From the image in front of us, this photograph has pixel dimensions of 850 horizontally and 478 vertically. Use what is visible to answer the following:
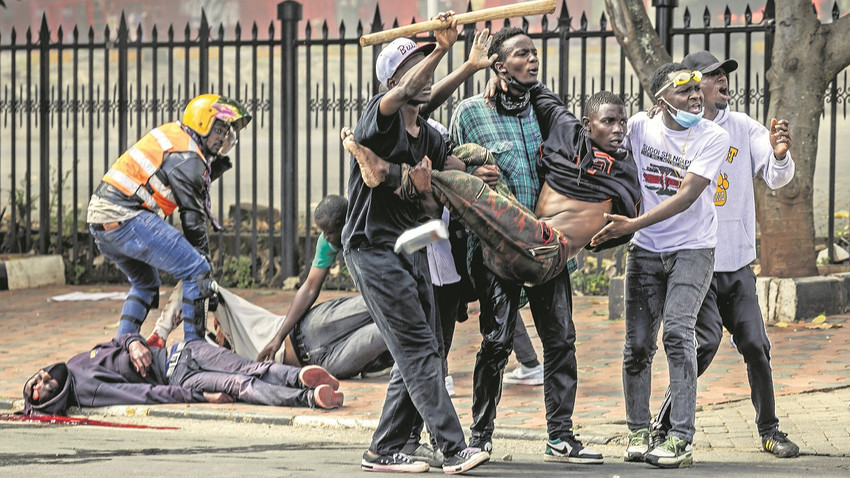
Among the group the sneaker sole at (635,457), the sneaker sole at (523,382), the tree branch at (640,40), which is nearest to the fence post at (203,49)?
the tree branch at (640,40)

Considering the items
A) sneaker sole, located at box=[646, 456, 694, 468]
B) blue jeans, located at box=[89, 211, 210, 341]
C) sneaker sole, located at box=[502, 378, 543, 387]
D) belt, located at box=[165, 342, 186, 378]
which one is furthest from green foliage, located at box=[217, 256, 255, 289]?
sneaker sole, located at box=[646, 456, 694, 468]

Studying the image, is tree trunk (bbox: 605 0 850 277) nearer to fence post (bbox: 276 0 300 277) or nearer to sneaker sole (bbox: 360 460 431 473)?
fence post (bbox: 276 0 300 277)

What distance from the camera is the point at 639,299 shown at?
5984 mm

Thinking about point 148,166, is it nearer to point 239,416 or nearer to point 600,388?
point 239,416

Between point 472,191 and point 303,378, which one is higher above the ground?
point 472,191

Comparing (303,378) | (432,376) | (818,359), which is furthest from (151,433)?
(818,359)

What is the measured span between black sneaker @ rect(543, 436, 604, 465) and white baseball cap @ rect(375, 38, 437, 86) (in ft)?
6.00

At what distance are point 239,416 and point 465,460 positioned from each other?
226 cm

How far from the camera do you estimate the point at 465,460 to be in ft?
17.7

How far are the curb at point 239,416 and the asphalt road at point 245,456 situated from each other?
53 millimetres

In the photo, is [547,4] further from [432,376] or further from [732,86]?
[732,86]

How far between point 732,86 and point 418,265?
7.96 meters

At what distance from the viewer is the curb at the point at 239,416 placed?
6731 mm

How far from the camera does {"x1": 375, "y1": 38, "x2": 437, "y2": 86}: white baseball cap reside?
17.6 ft
